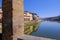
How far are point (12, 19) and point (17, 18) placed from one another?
0.12m

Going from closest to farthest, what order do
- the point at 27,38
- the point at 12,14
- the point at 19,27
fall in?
the point at 27,38 < the point at 12,14 < the point at 19,27

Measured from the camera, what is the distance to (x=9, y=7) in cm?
215

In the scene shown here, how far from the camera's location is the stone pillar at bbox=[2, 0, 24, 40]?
82.8 inches

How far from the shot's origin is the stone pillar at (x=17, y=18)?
2.11m

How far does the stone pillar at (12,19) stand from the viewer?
2.10 m

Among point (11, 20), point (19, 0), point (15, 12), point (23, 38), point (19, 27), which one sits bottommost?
point (23, 38)

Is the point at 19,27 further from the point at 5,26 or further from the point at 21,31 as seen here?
the point at 5,26

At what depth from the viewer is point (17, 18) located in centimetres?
218

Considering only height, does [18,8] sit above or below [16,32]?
above

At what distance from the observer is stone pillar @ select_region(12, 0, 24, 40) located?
211cm

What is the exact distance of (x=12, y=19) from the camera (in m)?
2.09

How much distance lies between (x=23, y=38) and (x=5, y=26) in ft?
1.58

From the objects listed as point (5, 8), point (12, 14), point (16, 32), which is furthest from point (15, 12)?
point (16, 32)

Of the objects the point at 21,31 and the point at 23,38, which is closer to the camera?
the point at 23,38
